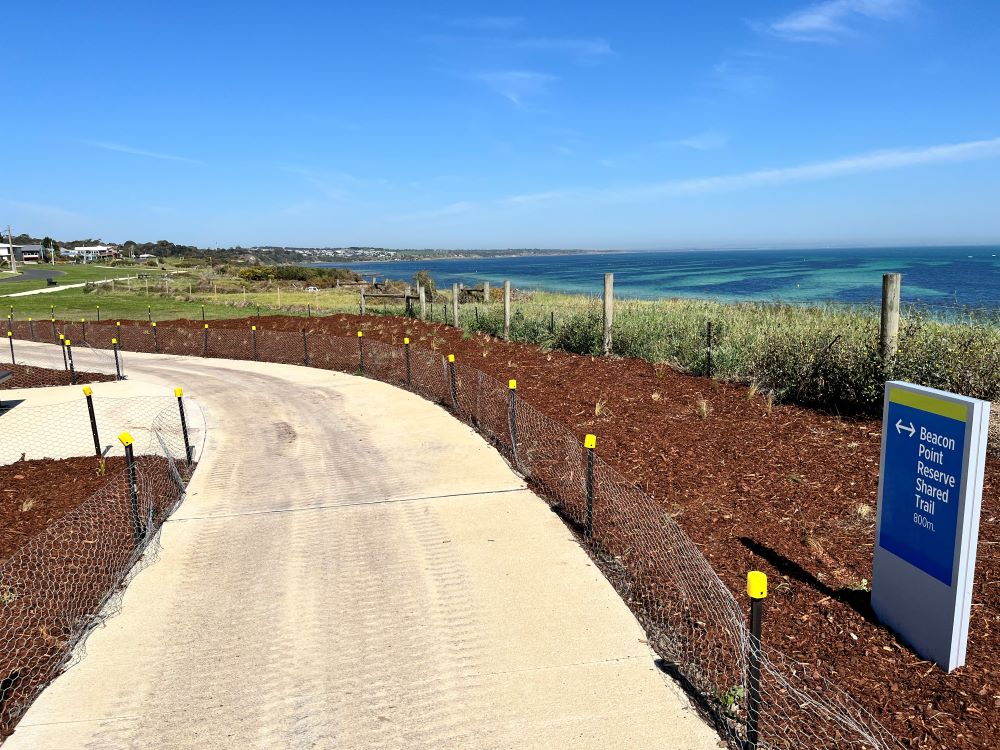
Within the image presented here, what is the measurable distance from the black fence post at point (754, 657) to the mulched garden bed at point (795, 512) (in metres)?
0.85

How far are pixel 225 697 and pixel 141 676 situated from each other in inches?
27.0

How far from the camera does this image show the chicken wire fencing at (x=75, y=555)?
4.73 meters

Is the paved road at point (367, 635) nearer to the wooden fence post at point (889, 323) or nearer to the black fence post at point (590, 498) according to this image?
the black fence post at point (590, 498)

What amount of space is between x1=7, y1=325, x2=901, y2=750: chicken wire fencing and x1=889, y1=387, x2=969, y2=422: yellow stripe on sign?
1.63 metres

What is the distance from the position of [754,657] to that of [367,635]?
267cm

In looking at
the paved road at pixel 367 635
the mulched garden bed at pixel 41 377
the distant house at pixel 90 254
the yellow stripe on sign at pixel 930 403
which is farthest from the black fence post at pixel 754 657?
the distant house at pixel 90 254

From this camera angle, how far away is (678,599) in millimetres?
5203

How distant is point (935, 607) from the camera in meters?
4.29

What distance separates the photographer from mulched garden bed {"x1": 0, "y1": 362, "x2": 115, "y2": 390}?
638 inches

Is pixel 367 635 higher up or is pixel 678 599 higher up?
pixel 678 599

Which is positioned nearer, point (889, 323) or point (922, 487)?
point (922, 487)

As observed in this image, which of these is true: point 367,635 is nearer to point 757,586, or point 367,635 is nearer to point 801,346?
point 757,586

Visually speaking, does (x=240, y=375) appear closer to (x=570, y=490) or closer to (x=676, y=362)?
(x=676, y=362)

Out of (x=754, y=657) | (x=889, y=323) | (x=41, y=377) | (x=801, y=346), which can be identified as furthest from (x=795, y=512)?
(x=41, y=377)
